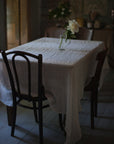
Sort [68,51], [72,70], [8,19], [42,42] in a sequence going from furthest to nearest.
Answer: [8,19] < [42,42] < [68,51] < [72,70]

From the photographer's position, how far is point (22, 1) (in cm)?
516

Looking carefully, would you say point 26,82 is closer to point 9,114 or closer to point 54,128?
point 9,114

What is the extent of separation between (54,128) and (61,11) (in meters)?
3.14

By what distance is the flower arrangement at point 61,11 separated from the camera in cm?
539

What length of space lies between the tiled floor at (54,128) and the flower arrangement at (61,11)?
96.7 inches

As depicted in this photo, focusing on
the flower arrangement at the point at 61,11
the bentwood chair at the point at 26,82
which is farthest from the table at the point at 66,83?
the flower arrangement at the point at 61,11

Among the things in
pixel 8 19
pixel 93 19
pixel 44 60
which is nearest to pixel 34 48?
pixel 44 60

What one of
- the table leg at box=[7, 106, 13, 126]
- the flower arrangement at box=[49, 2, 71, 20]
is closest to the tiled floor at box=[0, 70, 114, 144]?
the table leg at box=[7, 106, 13, 126]

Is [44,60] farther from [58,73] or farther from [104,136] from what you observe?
[104,136]

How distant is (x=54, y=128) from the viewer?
2852mm

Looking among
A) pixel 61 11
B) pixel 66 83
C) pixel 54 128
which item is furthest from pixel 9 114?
pixel 61 11

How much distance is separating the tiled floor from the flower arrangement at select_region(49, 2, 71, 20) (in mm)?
2456

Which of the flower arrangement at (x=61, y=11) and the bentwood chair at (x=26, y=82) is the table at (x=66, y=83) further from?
the flower arrangement at (x=61, y=11)

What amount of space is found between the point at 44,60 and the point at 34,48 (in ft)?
2.16
